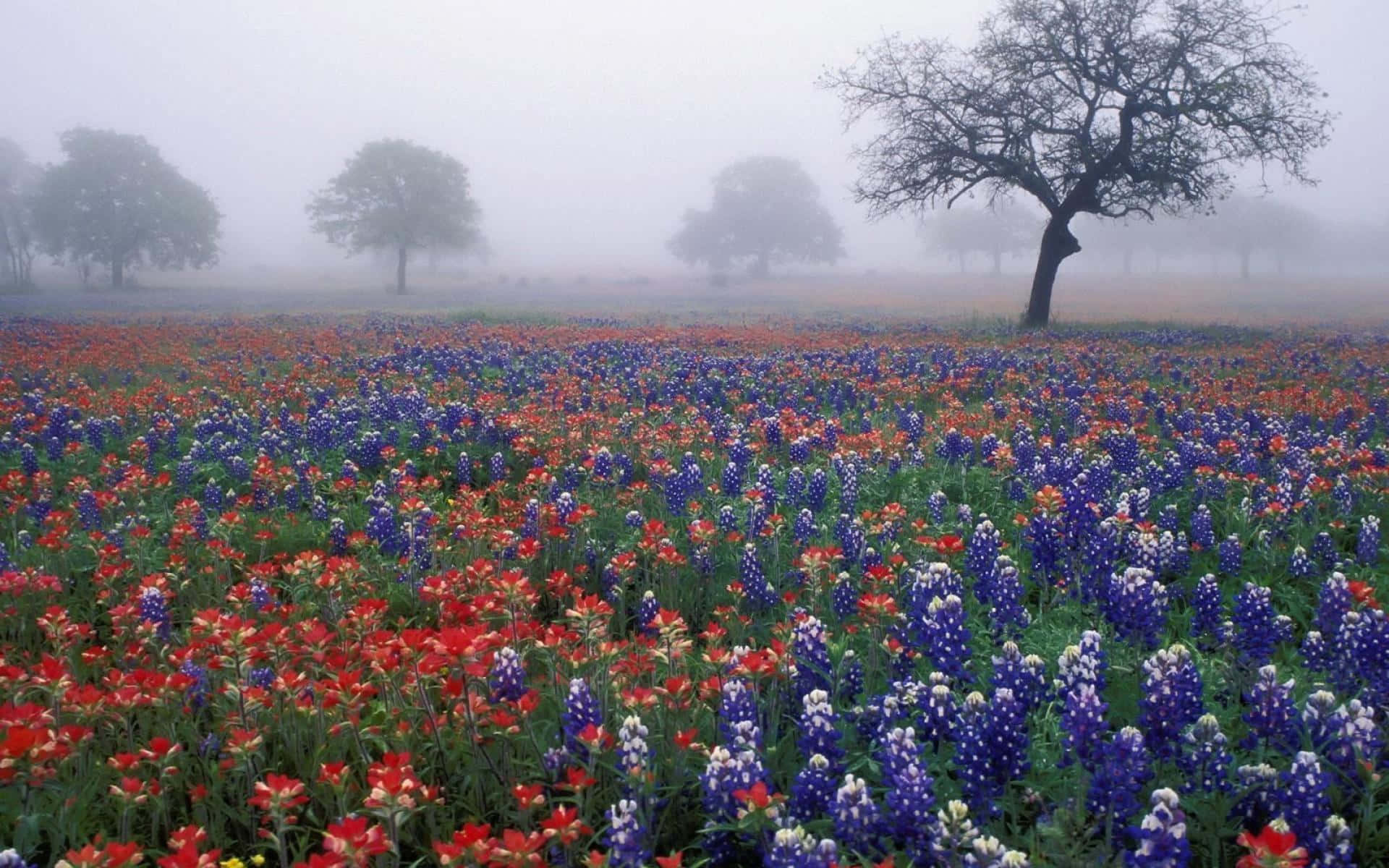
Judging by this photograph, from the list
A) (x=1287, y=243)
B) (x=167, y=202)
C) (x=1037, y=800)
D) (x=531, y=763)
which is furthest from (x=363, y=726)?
(x=1287, y=243)

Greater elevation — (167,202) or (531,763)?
(167,202)

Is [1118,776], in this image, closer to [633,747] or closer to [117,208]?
[633,747]

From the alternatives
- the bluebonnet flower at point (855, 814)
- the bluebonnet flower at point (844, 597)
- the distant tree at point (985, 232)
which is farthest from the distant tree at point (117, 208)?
the distant tree at point (985, 232)

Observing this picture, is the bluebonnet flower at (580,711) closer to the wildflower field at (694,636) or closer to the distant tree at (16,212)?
the wildflower field at (694,636)

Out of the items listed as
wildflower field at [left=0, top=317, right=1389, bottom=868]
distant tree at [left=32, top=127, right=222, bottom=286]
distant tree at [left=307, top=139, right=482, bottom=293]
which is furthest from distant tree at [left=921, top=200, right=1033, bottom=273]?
wildflower field at [left=0, top=317, right=1389, bottom=868]

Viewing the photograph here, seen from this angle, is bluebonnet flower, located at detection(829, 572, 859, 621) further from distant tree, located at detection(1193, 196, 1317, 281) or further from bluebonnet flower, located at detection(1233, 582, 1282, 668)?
distant tree, located at detection(1193, 196, 1317, 281)

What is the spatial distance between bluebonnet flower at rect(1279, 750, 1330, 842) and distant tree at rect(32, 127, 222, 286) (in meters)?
68.8

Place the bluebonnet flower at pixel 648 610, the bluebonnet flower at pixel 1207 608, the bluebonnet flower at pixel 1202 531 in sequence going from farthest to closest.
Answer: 1. the bluebonnet flower at pixel 1202 531
2. the bluebonnet flower at pixel 648 610
3. the bluebonnet flower at pixel 1207 608

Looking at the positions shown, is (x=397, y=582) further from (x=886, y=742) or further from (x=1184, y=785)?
(x=1184, y=785)

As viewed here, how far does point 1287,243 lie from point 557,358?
116899mm

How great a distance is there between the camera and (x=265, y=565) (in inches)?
167

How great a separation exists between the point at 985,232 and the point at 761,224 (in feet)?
132

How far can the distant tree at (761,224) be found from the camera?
279 ft

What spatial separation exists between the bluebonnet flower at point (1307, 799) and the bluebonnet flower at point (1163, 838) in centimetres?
53
